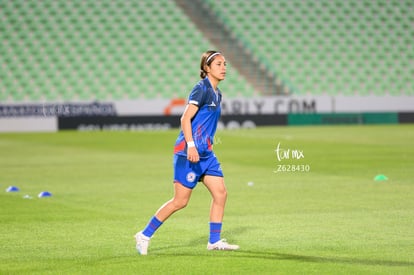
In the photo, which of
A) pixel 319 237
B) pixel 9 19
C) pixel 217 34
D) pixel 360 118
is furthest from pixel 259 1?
pixel 319 237

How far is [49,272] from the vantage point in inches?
289

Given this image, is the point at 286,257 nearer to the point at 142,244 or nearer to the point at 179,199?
the point at 179,199

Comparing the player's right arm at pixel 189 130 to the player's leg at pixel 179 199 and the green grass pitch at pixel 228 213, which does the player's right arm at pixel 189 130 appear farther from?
the green grass pitch at pixel 228 213

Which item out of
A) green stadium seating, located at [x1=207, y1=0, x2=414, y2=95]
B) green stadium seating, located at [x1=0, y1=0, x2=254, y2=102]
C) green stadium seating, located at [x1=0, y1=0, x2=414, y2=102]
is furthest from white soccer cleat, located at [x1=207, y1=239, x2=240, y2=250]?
green stadium seating, located at [x1=207, y1=0, x2=414, y2=95]

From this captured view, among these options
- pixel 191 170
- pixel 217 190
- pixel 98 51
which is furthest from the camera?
pixel 98 51

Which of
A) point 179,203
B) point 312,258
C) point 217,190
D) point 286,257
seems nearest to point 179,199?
point 179,203

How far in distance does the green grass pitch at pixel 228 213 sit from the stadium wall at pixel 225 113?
452 inches

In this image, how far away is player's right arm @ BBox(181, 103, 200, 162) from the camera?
7973 millimetres

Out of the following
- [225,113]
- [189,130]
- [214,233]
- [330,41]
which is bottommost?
[214,233]

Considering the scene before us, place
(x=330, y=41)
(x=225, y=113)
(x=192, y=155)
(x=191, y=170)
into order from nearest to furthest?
(x=192, y=155) → (x=191, y=170) → (x=225, y=113) → (x=330, y=41)

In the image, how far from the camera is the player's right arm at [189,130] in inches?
314

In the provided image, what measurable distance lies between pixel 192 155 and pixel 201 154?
25 cm

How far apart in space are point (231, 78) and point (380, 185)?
Answer: 2493 cm

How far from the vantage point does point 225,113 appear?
121 feet
